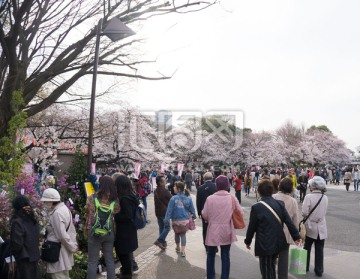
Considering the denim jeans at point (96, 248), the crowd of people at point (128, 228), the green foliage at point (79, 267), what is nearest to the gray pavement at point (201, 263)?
the crowd of people at point (128, 228)

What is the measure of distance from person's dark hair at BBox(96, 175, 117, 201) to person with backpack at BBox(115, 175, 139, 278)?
0.32m

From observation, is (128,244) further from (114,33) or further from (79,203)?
(114,33)

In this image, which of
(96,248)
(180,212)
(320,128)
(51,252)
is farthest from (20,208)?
(320,128)

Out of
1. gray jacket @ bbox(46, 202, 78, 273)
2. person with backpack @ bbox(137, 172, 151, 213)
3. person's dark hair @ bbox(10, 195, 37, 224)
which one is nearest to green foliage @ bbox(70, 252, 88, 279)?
gray jacket @ bbox(46, 202, 78, 273)

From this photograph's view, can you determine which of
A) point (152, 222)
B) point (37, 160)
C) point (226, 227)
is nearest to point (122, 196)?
point (226, 227)

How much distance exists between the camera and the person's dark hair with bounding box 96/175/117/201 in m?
4.69

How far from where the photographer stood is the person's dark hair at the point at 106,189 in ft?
15.4

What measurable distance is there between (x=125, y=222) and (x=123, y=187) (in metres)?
0.49

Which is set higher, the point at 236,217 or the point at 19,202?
the point at 19,202

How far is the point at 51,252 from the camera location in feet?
13.9

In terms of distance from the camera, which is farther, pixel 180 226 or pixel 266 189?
pixel 180 226

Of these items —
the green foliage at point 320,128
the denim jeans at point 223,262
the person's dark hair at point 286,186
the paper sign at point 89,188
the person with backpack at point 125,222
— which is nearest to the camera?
the person with backpack at point 125,222

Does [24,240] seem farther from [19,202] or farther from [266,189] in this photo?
[266,189]

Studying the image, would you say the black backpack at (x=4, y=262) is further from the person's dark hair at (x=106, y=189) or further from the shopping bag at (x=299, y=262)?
the shopping bag at (x=299, y=262)
